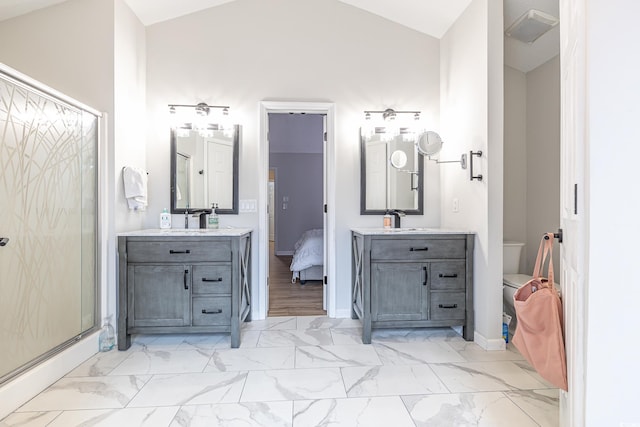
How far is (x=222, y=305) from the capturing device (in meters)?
2.43

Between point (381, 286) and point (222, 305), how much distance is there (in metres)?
1.21

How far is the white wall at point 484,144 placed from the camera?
2396 mm

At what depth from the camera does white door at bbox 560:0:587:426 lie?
42.5 inches

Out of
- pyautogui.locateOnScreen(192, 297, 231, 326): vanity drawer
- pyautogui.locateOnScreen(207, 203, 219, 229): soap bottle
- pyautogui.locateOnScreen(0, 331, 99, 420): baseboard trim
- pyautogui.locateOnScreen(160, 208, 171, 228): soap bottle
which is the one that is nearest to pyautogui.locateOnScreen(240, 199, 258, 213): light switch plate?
pyautogui.locateOnScreen(207, 203, 219, 229): soap bottle

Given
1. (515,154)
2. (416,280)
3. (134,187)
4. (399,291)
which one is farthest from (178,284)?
(515,154)

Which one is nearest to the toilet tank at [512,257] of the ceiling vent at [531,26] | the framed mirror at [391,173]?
the framed mirror at [391,173]

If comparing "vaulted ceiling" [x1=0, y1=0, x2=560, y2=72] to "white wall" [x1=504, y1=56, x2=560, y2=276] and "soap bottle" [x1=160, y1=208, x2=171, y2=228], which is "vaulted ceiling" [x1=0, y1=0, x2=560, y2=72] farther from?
"soap bottle" [x1=160, y1=208, x2=171, y2=228]

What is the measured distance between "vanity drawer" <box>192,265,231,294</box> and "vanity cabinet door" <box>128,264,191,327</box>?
6cm

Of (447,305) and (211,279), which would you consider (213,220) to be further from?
(447,305)

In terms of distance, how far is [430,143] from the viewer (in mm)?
2990

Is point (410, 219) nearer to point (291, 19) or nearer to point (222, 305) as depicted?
point (222, 305)

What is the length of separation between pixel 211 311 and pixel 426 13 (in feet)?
10.1

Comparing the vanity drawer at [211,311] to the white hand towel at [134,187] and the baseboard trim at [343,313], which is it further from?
the baseboard trim at [343,313]

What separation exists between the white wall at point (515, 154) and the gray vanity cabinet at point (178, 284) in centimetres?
258
